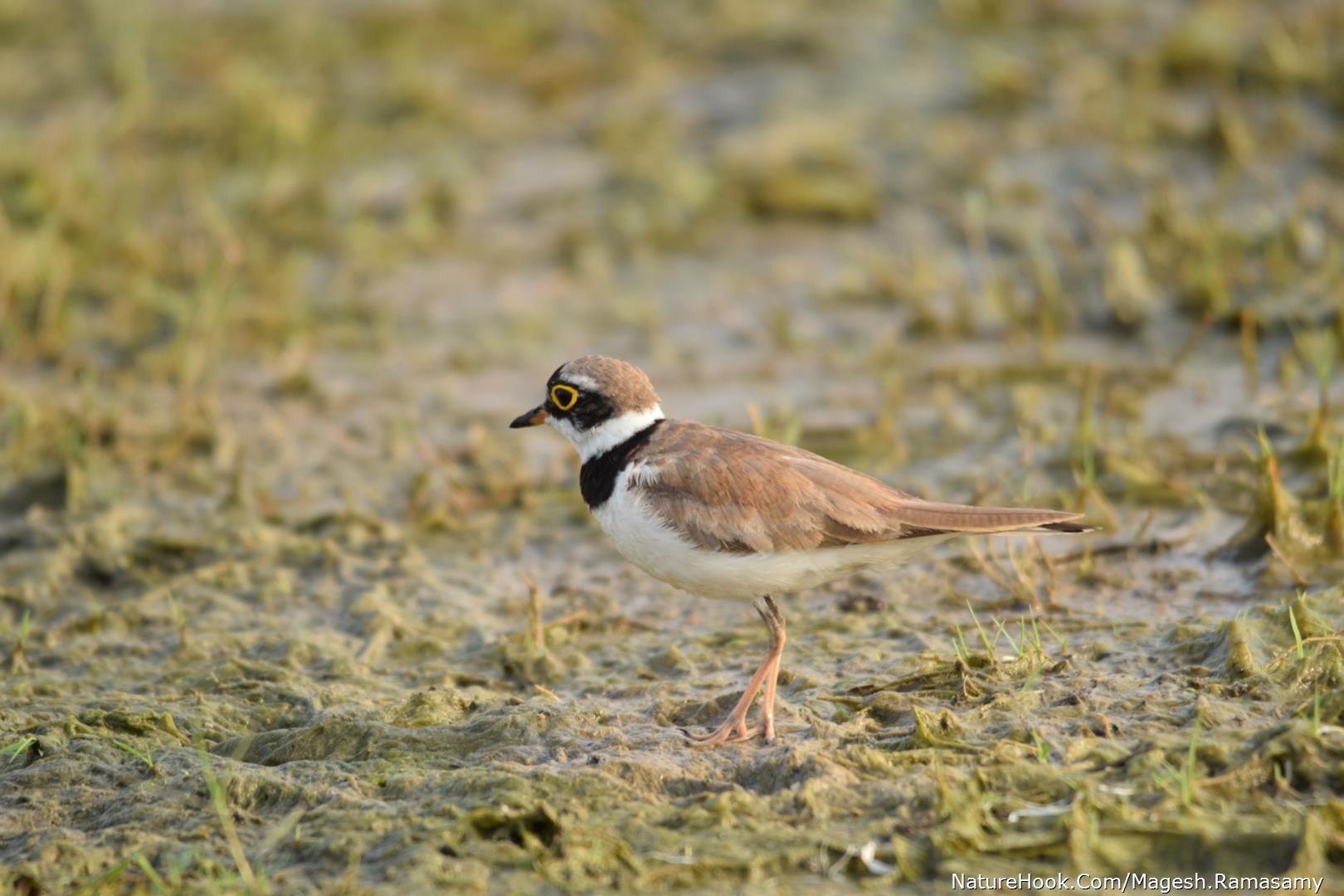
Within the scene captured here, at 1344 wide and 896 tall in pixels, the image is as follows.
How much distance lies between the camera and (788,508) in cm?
556

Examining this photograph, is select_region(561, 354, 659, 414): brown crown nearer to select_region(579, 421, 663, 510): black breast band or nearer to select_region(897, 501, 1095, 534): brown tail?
select_region(579, 421, 663, 510): black breast band

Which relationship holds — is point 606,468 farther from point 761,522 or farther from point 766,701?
point 766,701

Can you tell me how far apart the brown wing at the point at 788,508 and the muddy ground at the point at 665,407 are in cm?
55

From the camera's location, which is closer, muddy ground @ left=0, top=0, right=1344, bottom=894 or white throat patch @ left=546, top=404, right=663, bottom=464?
muddy ground @ left=0, top=0, right=1344, bottom=894


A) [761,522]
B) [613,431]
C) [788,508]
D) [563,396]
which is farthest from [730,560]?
[563,396]

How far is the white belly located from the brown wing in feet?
0.12

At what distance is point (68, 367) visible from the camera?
9398 mm

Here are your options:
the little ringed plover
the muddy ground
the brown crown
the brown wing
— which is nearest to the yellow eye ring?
the brown crown

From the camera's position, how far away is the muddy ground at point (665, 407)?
4840mm

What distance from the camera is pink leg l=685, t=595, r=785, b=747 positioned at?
540 centimetres

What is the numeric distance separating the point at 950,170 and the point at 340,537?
18.7 ft

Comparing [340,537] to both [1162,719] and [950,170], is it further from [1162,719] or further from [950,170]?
[950,170]

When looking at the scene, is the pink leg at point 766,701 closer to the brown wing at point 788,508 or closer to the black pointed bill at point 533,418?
the brown wing at point 788,508

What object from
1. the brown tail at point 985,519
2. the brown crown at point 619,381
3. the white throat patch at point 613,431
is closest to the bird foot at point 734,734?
the brown tail at point 985,519
